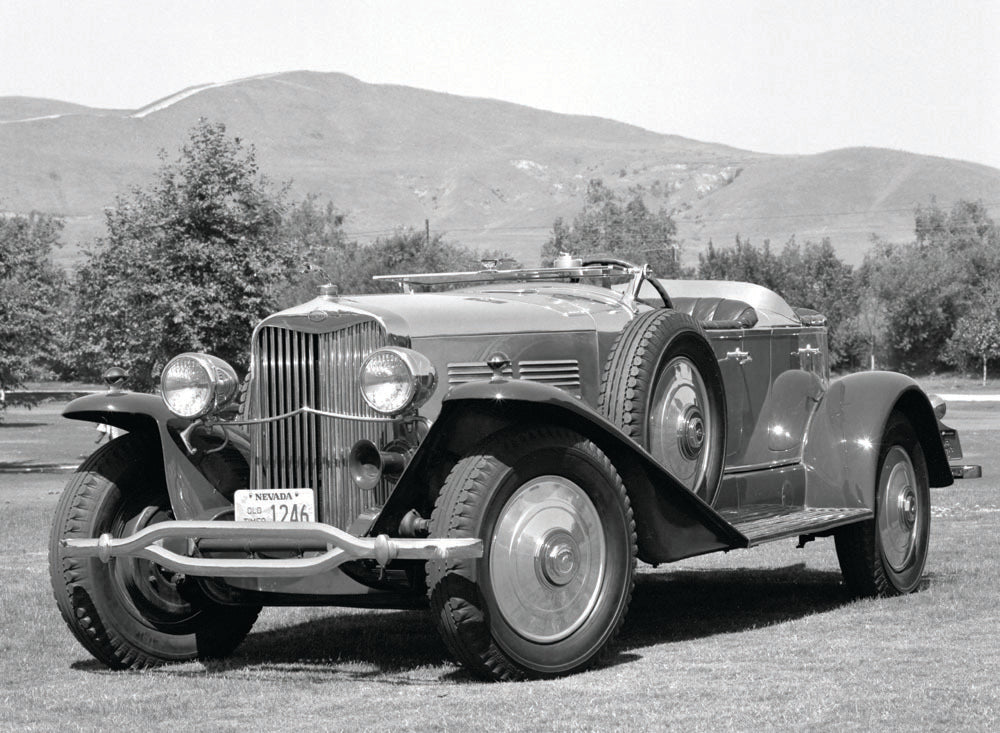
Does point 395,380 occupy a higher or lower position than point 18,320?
higher

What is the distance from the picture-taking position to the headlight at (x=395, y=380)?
20.7 ft

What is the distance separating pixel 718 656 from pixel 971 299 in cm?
7019

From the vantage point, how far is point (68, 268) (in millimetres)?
145375

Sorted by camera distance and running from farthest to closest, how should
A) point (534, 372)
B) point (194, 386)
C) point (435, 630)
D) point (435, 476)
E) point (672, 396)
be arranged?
1. point (435, 630)
2. point (672, 396)
3. point (534, 372)
4. point (194, 386)
5. point (435, 476)

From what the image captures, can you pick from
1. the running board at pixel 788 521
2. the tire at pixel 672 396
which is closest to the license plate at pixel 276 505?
the tire at pixel 672 396

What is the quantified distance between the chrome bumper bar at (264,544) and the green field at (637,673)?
20.7 inches

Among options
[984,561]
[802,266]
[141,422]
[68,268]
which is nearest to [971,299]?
[802,266]

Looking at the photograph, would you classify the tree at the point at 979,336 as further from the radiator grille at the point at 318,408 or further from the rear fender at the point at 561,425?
the radiator grille at the point at 318,408

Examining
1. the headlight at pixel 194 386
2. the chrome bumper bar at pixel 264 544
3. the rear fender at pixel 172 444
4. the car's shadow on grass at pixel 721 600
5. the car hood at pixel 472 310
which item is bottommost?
the car's shadow on grass at pixel 721 600

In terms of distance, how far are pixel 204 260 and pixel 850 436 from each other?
59.6ft

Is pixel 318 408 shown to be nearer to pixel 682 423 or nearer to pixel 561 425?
pixel 561 425

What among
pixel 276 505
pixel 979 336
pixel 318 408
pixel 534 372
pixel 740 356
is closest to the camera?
pixel 276 505

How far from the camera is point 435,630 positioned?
8016 mm

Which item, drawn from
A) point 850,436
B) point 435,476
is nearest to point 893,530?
point 850,436
